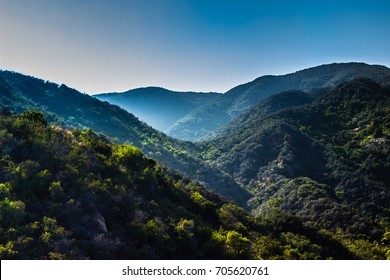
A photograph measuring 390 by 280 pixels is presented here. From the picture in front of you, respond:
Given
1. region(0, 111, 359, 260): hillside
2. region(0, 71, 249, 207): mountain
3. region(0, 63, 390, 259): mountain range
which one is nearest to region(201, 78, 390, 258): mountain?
region(0, 63, 390, 259): mountain range

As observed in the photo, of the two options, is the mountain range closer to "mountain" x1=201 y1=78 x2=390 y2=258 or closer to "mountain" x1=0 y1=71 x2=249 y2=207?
"mountain" x1=201 y1=78 x2=390 y2=258

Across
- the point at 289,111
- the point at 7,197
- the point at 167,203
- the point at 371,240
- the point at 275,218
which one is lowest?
the point at 371,240

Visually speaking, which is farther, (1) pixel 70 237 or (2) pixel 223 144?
(2) pixel 223 144

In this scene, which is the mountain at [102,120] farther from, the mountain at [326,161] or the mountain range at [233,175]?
the mountain at [326,161]

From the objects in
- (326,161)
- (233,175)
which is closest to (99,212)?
(326,161)

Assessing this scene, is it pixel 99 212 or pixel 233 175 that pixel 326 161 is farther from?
pixel 99 212

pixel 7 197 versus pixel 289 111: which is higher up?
pixel 289 111

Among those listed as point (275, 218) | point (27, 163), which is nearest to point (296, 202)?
point (275, 218)
